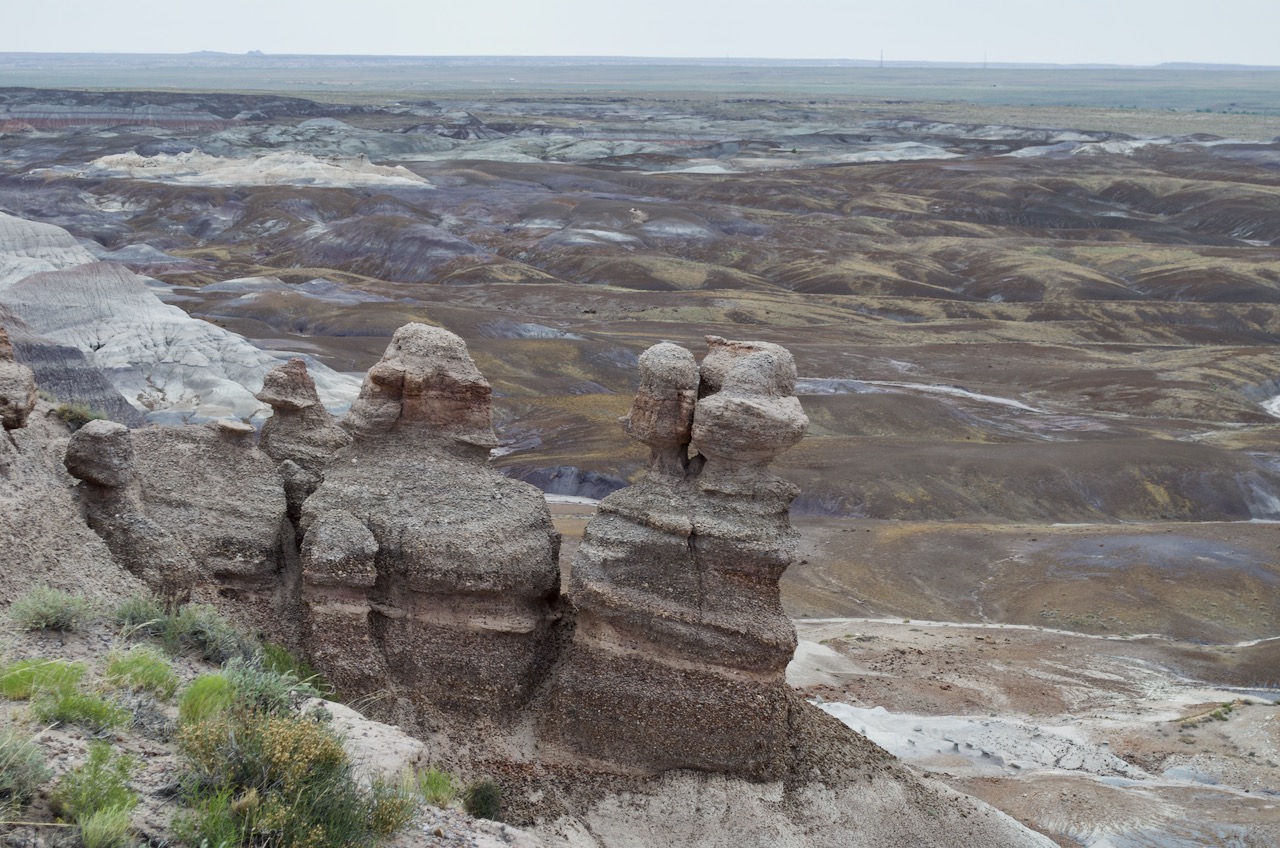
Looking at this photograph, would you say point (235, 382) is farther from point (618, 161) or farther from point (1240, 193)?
point (618, 161)

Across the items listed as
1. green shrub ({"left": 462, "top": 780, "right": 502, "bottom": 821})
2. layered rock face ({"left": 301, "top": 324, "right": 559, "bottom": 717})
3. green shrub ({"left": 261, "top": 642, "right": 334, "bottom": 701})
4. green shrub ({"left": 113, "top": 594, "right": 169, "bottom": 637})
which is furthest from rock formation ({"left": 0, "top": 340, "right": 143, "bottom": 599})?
green shrub ({"left": 462, "top": 780, "right": 502, "bottom": 821})

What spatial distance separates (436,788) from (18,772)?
159 inches

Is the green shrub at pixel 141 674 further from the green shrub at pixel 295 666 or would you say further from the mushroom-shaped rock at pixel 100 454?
the mushroom-shaped rock at pixel 100 454

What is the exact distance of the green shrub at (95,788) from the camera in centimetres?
728

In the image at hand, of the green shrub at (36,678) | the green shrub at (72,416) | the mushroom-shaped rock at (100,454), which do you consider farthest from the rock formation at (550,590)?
the green shrub at (36,678)

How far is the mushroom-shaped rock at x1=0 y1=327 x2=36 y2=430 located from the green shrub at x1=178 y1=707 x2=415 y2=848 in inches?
214

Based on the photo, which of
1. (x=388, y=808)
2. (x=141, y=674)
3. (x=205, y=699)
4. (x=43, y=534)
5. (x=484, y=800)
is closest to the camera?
(x=388, y=808)

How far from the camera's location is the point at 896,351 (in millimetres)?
73688

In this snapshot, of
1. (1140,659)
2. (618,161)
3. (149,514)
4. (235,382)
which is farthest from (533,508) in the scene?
(618,161)

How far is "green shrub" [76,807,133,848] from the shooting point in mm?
7012

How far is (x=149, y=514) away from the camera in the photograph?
45.7 feet

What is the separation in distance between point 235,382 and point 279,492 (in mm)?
34278

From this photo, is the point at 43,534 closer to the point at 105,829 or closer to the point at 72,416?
the point at 72,416

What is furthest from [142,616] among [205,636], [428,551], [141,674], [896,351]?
[896,351]
